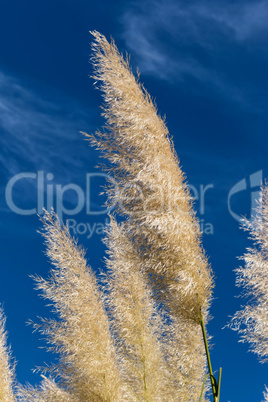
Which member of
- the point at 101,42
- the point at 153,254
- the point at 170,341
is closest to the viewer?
the point at 153,254

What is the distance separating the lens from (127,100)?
115 inches

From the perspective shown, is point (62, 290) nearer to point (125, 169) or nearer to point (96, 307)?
point (96, 307)

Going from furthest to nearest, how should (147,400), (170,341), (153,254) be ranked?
(170,341) → (147,400) → (153,254)

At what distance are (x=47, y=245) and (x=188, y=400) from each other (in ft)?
7.68

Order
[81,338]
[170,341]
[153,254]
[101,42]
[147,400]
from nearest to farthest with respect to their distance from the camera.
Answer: [153,254] < [101,42] < [81,338] < [147,400] < [170,341]

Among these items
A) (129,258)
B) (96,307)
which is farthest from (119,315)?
(129,258)

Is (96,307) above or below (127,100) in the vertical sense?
below

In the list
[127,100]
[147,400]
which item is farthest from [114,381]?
[127,100]

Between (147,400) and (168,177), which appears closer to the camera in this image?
(168,177)

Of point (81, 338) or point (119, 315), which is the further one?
point (119, 315)

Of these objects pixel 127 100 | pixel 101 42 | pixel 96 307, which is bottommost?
pixel 96 307

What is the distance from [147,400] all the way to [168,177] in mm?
2840

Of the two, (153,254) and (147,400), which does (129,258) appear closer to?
(153,254)

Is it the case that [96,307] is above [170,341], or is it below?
above
